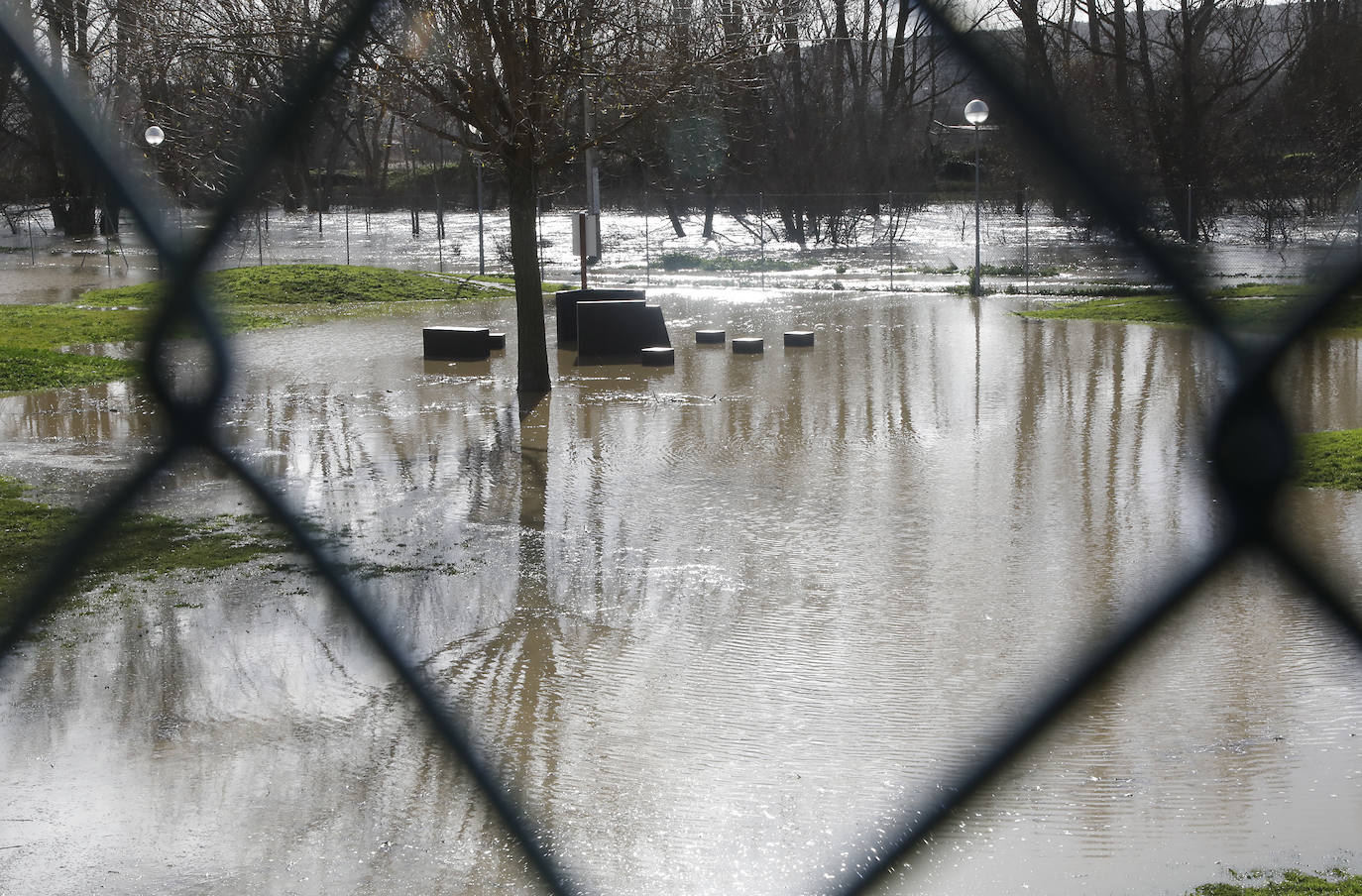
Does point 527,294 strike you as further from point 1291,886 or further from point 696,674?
point 1291,886

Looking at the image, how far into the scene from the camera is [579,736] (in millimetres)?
6188

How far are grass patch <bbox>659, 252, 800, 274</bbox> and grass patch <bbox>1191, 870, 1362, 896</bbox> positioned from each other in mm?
32838

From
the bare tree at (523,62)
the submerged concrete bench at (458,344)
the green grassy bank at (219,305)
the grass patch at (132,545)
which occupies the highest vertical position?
the bare tree at (523,62)

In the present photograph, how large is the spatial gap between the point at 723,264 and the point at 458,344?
20855 mm

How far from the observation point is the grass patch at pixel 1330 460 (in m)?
10.4

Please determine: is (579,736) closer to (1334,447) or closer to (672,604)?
(672,604)

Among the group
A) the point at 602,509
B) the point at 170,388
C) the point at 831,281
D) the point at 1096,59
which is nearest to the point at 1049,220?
the point at 1096,59

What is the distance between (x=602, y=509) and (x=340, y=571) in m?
2.15

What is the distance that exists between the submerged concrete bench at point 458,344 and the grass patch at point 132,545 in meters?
8.32

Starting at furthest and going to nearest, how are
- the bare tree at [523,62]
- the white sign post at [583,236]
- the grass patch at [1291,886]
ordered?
the white sign post at [583,236], the bare tree at [523,62], the grass patch at [1291,886]

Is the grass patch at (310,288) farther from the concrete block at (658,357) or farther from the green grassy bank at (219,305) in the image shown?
the concrete block at (658,357)

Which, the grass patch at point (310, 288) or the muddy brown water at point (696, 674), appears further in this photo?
the grass patch at point (310, 288)

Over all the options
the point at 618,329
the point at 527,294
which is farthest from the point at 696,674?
the point at 618,329

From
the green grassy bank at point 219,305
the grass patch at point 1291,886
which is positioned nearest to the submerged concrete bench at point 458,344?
the green grassy bank at point 219,305
